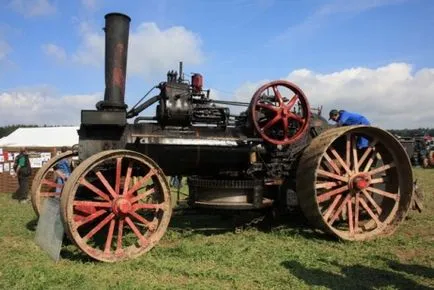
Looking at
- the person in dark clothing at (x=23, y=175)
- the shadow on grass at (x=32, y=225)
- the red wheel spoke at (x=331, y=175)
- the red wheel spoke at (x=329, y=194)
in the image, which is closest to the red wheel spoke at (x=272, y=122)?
the red wheel spoke at (x=331, y=175)

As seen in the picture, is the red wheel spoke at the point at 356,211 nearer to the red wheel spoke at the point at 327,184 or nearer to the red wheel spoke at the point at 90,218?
the red wheel spoke at the point at 327,184

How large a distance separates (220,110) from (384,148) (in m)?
2.36

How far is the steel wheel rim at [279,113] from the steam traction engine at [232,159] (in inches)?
0.6

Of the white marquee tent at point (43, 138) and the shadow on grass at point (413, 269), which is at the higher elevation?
the white marquee tent at point (43, 138)

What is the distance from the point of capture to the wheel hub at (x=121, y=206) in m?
5.22

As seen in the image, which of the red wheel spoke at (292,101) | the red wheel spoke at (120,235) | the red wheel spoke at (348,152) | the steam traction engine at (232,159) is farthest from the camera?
the red wheel spoke at (292,101)

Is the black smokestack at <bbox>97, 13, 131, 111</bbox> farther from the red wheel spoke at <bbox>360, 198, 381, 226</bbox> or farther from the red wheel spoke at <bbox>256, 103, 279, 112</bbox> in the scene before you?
the red wheel spoke at <bbox>360, 198, 381, 226</bbox>

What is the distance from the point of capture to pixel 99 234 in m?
6.61

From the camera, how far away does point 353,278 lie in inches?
179

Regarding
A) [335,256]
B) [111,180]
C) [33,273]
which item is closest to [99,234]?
[111,180]

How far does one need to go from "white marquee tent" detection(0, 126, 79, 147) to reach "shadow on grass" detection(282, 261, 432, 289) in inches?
696

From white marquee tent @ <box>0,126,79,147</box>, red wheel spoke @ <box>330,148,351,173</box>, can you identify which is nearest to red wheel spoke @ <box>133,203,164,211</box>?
red wheel spoke @ <box>330,148,351,173</box>

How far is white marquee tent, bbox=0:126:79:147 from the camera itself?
2123 centimetres

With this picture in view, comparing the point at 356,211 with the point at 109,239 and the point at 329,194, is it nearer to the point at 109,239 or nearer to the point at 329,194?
the point at 329,194
